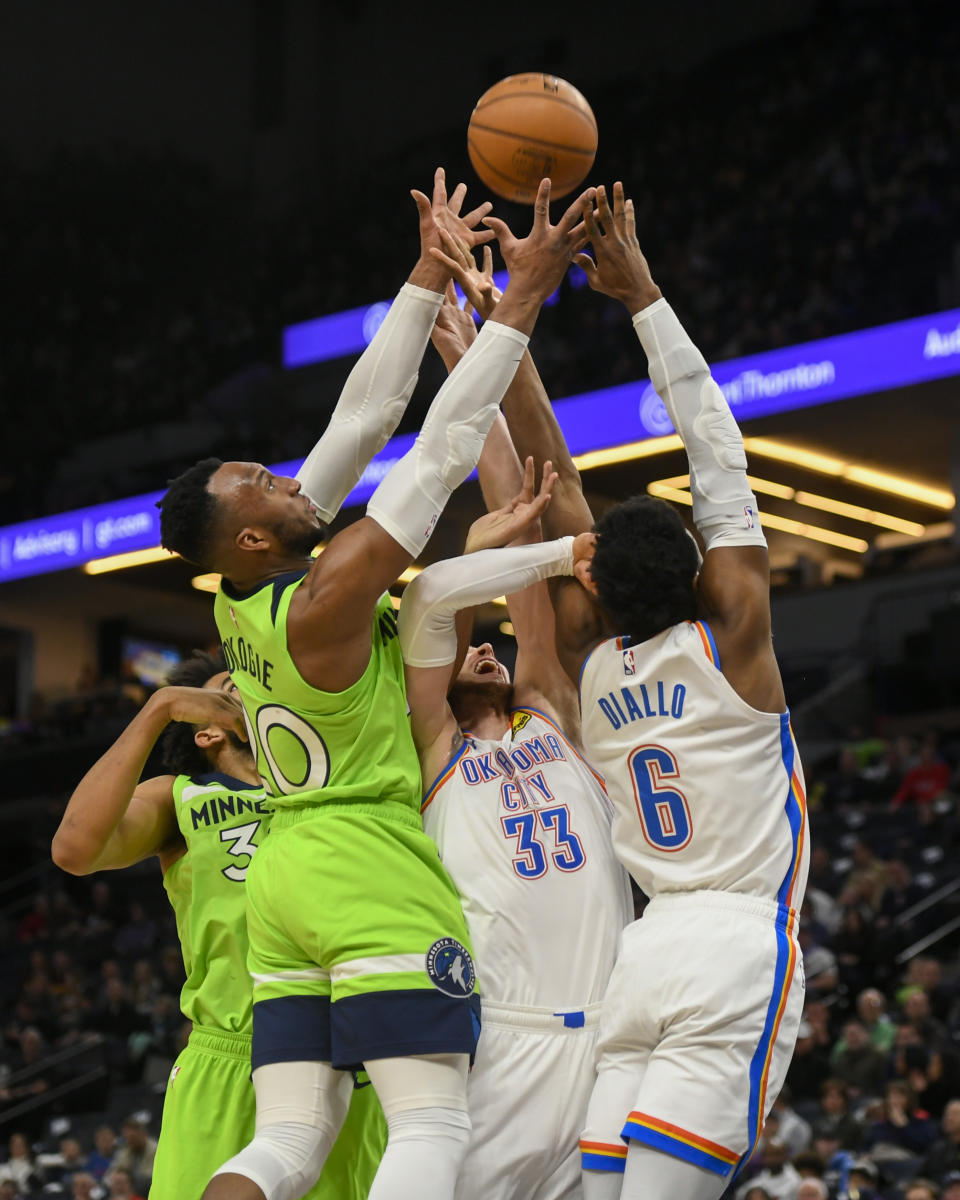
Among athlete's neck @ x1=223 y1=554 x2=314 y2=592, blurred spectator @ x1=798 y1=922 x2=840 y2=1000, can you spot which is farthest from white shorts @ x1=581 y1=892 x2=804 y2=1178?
blurred spectator @ x1=798 y1=922 x2=840 y2=1000

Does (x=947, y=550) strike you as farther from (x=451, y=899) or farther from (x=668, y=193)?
(x=451, y=899)

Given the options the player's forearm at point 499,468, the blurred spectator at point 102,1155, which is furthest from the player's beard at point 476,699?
the blurred spectator at point 102,1155

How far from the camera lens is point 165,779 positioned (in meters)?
4.21

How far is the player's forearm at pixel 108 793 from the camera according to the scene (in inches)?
150

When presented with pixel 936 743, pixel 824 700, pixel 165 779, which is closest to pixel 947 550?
pixel 824 700

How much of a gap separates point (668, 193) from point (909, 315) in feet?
22.4

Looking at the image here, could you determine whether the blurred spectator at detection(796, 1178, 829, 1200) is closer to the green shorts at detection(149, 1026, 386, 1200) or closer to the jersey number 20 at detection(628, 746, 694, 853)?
the green shorts at detection(149, 1026, 386, 1200)

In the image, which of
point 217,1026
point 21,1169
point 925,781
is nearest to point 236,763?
point 217,1026

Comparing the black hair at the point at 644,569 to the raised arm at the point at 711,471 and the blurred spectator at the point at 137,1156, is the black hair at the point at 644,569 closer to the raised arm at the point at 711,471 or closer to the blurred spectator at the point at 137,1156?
the raised arm at the point at 711,471

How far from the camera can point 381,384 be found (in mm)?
3844

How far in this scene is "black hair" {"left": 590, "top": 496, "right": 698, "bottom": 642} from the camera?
3.38m

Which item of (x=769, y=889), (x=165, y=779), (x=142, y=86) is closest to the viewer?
(x=769, y=889)

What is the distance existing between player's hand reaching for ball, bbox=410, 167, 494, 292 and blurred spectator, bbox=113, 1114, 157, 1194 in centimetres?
804

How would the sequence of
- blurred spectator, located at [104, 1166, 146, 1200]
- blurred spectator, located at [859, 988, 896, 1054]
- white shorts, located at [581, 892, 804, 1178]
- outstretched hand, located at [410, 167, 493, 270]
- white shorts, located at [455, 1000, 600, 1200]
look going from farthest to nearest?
1. blurred spectator, located at [104, 1166, 146, 1200]
2. blurred spectator, located at [859, 988, 896, 1054]
3. outstretched hand, located at [410, 167, 493, 270]
4. white shorts, located at [455, 1000, 600, 1200]
5. white shorts, located at [581, 892, 804, 1178]
